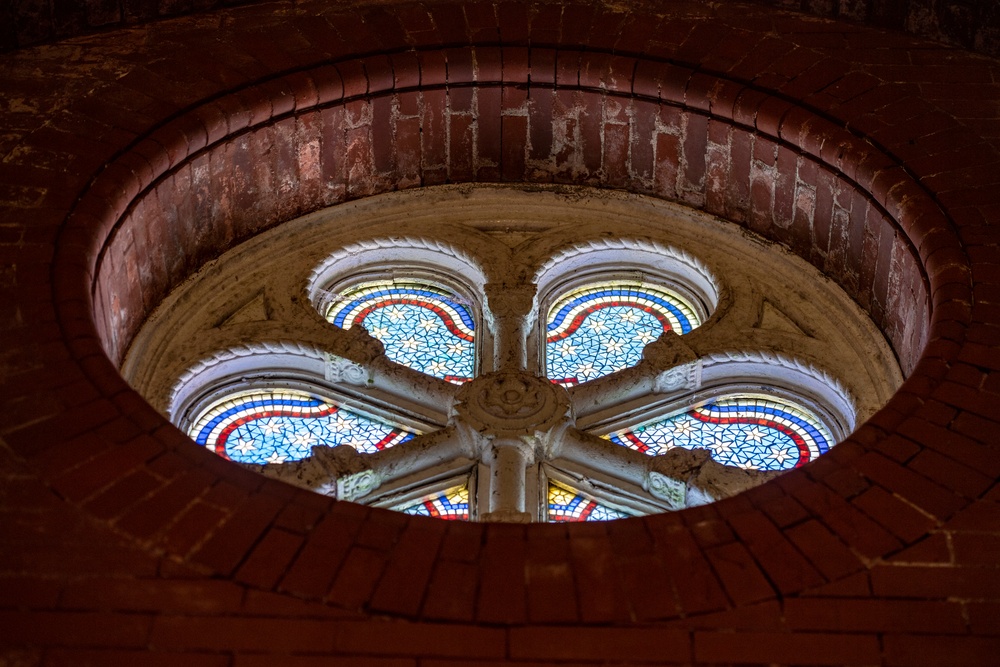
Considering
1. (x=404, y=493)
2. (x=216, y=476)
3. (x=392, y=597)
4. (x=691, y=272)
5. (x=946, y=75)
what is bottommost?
(x=392, y=597)

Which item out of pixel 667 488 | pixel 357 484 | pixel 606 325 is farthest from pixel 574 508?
pixel 606 325

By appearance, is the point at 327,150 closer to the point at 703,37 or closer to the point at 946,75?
the point at 703,37

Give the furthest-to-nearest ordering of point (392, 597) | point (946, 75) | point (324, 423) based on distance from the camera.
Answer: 1. point (946, 75)
2. point (324, 423)
3. point (392, 597)

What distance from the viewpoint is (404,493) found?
6.62 meters

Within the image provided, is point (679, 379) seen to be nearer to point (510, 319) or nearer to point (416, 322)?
point (510, 319)

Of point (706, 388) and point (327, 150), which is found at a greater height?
point (327, 150)

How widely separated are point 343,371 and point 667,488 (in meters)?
1.57

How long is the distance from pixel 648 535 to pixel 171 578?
1.51 m

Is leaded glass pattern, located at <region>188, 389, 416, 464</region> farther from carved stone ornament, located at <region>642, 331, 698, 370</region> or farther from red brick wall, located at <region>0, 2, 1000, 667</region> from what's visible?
carved stone ornament, located at <region>642, 331, 698, 370</region>

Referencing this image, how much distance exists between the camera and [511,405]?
22.3 ft

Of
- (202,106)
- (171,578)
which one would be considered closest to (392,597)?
(171,578)

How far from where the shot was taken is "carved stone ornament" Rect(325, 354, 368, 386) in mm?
7180

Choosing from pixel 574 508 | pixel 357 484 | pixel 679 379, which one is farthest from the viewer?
pixel 679 379

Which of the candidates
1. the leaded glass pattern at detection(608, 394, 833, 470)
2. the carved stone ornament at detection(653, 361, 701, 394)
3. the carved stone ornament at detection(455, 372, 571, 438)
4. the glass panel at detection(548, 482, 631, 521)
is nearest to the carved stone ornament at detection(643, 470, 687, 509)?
the glass panel at detection(548, 482, 631, 521)
